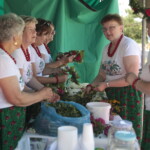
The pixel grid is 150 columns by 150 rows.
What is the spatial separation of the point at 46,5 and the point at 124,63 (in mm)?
1963

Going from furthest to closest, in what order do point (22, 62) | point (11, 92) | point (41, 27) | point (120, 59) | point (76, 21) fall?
point (76, 21), point (41, 27), point (120, 59), point (22, 62), point (11, 92)

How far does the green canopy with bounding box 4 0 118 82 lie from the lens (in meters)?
3.92

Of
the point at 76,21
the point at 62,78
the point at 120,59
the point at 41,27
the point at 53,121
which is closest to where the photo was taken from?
the point at 53,121

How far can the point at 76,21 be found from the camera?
4258mm

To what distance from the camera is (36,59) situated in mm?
2859

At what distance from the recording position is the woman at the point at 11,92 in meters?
1.79

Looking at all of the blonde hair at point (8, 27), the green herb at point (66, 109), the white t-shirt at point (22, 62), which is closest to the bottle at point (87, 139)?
the green herb at point (66, 109)

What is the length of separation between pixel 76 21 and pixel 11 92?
270 centimetres

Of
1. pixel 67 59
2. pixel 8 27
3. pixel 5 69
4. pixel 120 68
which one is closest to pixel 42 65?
pixel 67 59

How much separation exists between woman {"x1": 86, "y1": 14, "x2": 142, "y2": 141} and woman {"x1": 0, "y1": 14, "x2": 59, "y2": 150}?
70cm

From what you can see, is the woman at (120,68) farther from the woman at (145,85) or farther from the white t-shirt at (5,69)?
the white t-shirt at (5,69)

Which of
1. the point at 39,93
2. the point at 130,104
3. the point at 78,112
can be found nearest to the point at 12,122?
the point at 39,93

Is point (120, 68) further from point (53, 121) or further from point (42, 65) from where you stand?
point (53, 121)

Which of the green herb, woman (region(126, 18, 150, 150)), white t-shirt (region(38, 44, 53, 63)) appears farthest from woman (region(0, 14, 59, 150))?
white t-shirt (region(38, 44, 53, 63))
